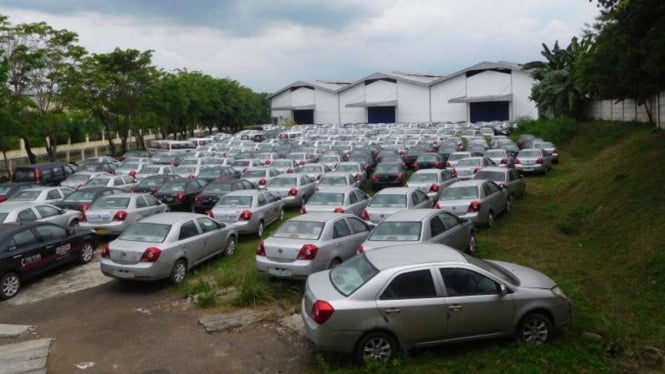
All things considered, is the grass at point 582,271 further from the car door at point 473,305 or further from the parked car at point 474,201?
the parked car at point 474,201

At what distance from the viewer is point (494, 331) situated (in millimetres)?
7773

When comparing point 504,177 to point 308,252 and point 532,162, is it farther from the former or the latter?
point 308,252

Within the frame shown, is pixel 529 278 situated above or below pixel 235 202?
below

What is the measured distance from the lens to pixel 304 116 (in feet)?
352

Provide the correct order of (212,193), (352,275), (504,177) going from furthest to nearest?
(504,177)
(212,193)
(352,275)

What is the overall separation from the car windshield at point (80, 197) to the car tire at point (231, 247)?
269 inches

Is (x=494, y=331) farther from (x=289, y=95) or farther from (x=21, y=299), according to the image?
(x=289, y=95)

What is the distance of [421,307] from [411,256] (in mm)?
904

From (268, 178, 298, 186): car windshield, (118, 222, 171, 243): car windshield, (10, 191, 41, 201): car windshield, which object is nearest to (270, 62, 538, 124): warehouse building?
(268, 178, 298, 186): car windshield

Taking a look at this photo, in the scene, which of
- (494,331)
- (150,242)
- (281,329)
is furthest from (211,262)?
(494,331)

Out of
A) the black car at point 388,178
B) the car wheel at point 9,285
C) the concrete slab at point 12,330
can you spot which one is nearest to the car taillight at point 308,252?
the concrete slab at point 12,330

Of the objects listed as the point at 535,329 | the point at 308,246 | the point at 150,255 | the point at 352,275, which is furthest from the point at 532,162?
the point at 352,275

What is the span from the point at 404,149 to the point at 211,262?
83.9 ft

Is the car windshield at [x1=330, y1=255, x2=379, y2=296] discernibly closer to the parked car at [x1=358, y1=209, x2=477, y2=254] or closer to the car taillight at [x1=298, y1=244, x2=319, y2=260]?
the parked car at [x1=358, y1=209, x2=477, y2=254]
